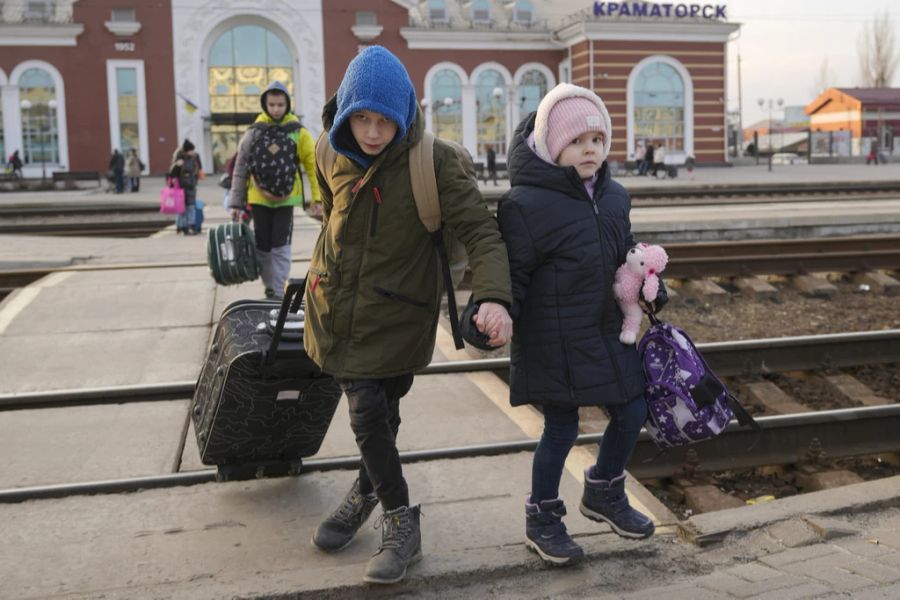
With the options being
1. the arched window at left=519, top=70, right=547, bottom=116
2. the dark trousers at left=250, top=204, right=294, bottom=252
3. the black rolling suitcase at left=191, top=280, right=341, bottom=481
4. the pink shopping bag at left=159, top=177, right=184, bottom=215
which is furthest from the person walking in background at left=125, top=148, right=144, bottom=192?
the black rolling suitcase at left=191, top=280, right=341, bottom=481

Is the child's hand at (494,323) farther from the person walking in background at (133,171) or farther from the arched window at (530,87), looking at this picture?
the arched window at (530,87)

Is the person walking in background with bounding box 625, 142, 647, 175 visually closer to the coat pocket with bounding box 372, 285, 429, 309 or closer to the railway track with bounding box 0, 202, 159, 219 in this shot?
the railway track with bounding box 0, 202, 159, 219

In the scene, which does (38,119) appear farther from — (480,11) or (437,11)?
(480,11)

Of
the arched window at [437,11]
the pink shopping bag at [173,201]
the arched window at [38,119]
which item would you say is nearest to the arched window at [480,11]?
the arched window at [437,11]

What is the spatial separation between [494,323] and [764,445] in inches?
118

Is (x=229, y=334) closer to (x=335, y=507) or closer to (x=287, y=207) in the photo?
(x=335, y=507)

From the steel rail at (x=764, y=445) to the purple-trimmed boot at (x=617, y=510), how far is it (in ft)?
3.76

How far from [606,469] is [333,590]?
1.15 meters

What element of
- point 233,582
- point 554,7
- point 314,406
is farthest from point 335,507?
point 554,7

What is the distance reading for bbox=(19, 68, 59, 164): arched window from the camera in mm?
44188

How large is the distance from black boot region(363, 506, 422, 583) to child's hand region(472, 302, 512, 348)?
83cm

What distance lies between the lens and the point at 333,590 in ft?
11.3

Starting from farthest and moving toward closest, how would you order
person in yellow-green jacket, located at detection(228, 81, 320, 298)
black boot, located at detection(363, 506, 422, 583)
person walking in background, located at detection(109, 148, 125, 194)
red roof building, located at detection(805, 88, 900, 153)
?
red roof building, located at detection(805, 88, 900, 153)
person walking in background, located at detection(109, 148, 125, 194)
person in yellow-green jacket, located at detection(228, 81, 320, 298)
black boot, located at detection(363, 506, 422, 583)

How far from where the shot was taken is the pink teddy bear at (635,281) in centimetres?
344
